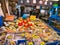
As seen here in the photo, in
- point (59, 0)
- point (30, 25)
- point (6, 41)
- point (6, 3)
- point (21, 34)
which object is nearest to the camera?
point (6, 41)

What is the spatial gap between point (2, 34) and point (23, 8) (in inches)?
117

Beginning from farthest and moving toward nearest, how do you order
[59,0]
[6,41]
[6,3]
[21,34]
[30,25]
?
1. [59,0]
2. [6,3]
3. [30,25]
4. [21,34]
5. [6,41]

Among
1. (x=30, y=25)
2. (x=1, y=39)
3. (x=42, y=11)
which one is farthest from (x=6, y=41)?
(x=42, y=11)

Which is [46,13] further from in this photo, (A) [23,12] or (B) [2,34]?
(B) [2,34]

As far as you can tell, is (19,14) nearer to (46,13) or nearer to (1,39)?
(46,13)

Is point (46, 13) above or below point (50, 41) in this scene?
below

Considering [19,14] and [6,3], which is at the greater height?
[6,3]

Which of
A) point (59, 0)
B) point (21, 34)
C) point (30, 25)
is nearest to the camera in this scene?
point (21, 34)

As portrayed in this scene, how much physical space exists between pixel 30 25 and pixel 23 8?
2284 mm

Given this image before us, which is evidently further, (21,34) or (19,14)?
(19,14)

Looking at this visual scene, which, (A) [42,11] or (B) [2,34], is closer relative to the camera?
(B) [2,34]

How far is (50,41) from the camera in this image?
2920 mm

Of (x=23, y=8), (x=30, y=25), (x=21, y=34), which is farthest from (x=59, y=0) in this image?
(x=21, y=34)

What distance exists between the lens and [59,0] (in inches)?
269
